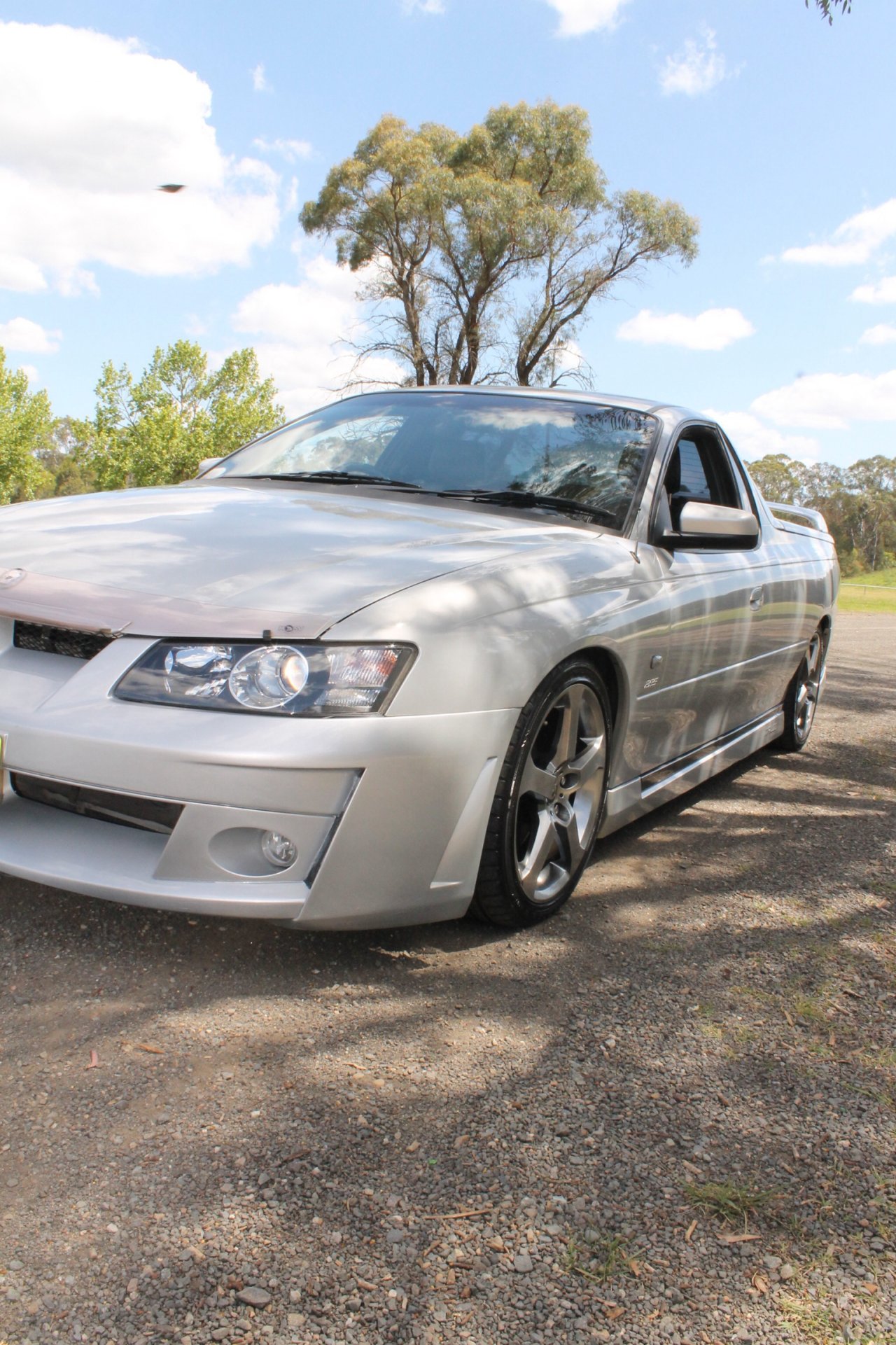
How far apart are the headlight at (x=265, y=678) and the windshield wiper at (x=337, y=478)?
1.36 metres

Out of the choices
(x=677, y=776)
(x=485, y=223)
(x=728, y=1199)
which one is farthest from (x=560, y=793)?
(x=485, y=223)

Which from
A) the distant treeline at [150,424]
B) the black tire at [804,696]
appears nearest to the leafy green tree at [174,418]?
the distant treeline at [150,424]

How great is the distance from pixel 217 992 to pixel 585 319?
115 feet

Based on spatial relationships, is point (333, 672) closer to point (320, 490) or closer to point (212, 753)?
point (212, 753)

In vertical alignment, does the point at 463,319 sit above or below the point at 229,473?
above

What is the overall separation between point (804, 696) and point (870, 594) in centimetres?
3753

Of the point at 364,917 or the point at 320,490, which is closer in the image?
the point at 364,917

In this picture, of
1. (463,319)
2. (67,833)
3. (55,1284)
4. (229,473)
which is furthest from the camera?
(463,319)

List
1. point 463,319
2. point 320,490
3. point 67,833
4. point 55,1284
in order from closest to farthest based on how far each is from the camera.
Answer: point 55,1284 → point 67,833 → point 320,490 → point 463,319

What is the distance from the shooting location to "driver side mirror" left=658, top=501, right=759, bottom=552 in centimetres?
337

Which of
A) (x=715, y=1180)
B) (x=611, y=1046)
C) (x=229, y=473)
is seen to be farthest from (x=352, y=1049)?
(x=229, y=473)

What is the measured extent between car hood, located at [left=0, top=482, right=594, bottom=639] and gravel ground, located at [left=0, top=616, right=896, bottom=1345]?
818 mm

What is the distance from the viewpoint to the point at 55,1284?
1.49 m

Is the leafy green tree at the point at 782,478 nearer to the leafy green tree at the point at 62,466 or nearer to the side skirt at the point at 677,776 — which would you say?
the leafy green tree at the point at 62,466
